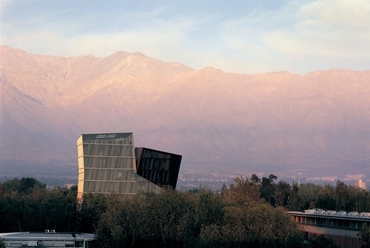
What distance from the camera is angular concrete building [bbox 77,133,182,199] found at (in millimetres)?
113625

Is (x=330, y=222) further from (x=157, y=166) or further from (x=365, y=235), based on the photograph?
(x=157, y=166)

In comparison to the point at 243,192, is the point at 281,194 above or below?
above

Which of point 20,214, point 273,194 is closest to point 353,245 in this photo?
point 20,214

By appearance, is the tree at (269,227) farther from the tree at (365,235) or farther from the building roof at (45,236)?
the building roof at (45,236)

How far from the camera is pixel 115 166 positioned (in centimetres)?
11425

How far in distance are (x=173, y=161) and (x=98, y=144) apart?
11740 millimetres

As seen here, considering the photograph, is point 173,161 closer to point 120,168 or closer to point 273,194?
point 120,168

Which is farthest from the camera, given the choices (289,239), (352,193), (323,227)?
(352,193)

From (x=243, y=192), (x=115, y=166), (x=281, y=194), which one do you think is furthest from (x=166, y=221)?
(x=281, y=194)

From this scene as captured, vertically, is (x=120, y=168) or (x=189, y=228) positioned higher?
(x=120, y=168)

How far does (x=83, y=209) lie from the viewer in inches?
4190

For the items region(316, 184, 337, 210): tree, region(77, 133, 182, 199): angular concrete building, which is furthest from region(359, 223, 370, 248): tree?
region(316, 184, 337, 210): tree

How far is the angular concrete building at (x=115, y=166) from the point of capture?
11362 centimetres

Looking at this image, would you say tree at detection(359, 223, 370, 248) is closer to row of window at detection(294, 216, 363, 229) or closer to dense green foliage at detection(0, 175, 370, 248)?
dense green foliage at detection(0, 175, 370, 248)
